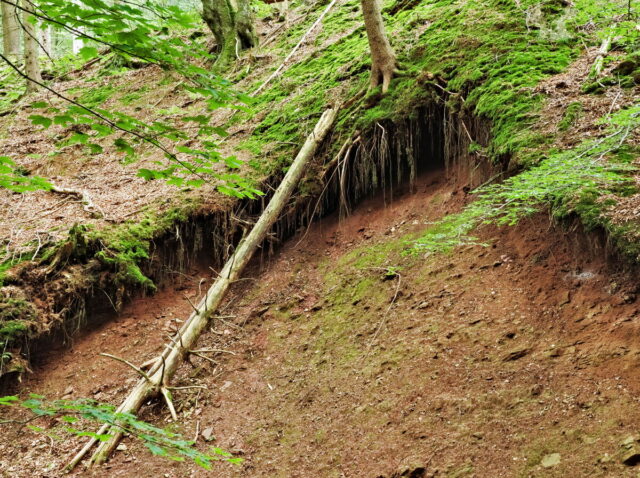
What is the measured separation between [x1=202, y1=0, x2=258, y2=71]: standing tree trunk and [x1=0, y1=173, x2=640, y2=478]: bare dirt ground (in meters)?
7.63

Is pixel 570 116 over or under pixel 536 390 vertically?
over

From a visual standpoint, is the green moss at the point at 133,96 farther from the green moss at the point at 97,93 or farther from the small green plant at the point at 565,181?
the small green plant at the point at 565,181

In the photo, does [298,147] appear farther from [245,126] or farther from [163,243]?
[163,243]

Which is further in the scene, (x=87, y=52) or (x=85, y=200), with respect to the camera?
(x=85, y=200)

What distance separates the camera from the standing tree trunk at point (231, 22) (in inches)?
528

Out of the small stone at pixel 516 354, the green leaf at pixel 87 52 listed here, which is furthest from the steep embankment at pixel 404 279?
the green leaf at pixel 87 52

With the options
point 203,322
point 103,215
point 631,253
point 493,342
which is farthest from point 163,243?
point 631,253

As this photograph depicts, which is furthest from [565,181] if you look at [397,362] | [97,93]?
[97,93]

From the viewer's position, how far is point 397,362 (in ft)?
17.2

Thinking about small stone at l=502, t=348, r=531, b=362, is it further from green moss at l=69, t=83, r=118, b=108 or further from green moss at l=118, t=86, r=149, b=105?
green moss at l=69, t=83, r=118, b=108

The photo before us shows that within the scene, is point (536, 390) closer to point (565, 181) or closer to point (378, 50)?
point (565, 181)

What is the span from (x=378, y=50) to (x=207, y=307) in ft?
16.6

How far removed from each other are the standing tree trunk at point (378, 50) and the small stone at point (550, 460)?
240 inches

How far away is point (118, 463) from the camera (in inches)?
216
